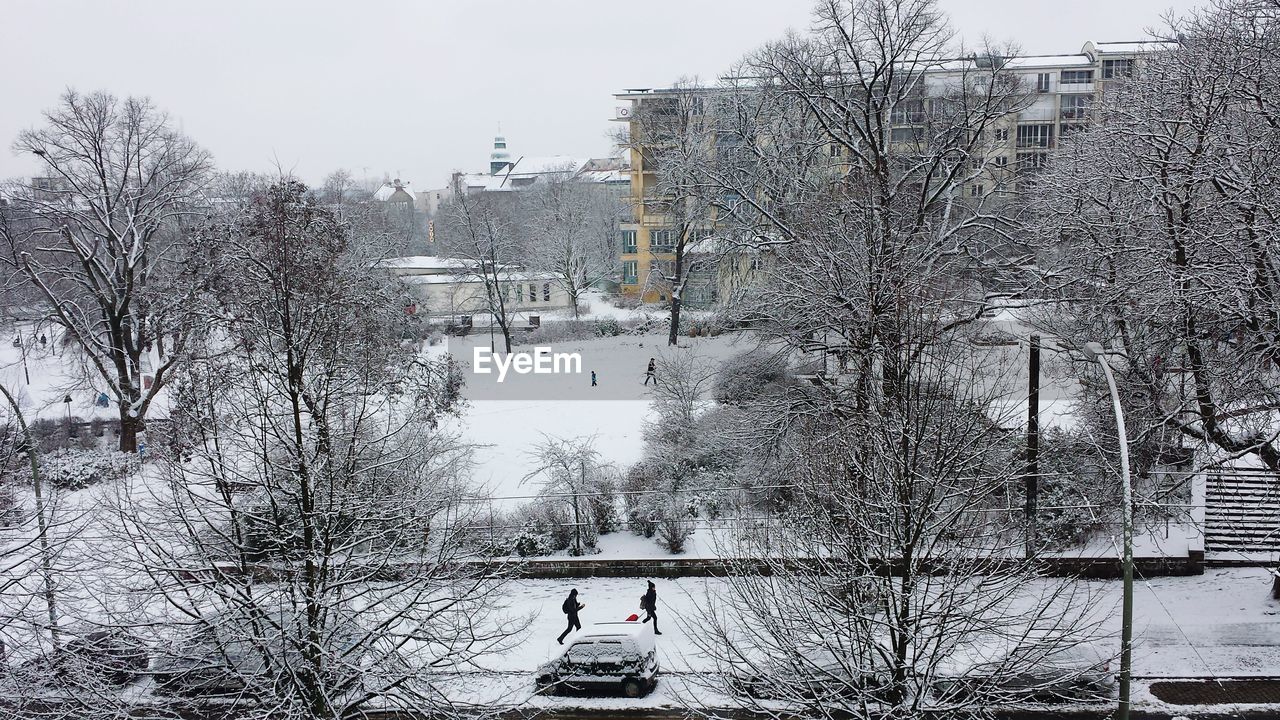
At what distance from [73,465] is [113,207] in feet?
26.5

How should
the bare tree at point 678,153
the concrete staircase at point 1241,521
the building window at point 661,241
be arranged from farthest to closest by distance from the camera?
the building window at point 661,241 < the bare tree at point 678,153 < the concrete staircase at point 1241,521

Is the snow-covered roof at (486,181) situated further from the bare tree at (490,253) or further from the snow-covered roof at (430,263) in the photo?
the snow-covered roof at (430,263)

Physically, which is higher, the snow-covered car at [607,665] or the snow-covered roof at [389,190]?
the snow-covered roof at [389,190]

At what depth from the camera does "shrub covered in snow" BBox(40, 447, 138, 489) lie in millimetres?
23641

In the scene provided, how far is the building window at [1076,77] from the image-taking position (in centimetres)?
5294

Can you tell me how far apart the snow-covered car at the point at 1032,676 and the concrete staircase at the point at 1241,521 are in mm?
5614

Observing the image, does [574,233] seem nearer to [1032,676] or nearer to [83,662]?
[1032,676]

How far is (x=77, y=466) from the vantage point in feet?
81.2

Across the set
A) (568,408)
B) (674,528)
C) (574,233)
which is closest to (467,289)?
(574,233)

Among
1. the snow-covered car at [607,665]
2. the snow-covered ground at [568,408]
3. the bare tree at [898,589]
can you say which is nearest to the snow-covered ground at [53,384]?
the snow-covered ground at [568,408]

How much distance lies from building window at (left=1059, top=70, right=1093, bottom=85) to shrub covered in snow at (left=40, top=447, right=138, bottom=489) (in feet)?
172

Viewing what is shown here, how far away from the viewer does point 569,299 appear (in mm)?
55781

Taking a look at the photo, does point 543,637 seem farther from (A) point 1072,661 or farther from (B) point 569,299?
(B) point 569,299

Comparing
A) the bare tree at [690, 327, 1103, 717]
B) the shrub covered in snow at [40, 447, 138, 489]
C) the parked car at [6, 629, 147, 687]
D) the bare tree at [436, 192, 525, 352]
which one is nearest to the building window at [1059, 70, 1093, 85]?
the bare tree at [436, 192, 525, 352]
